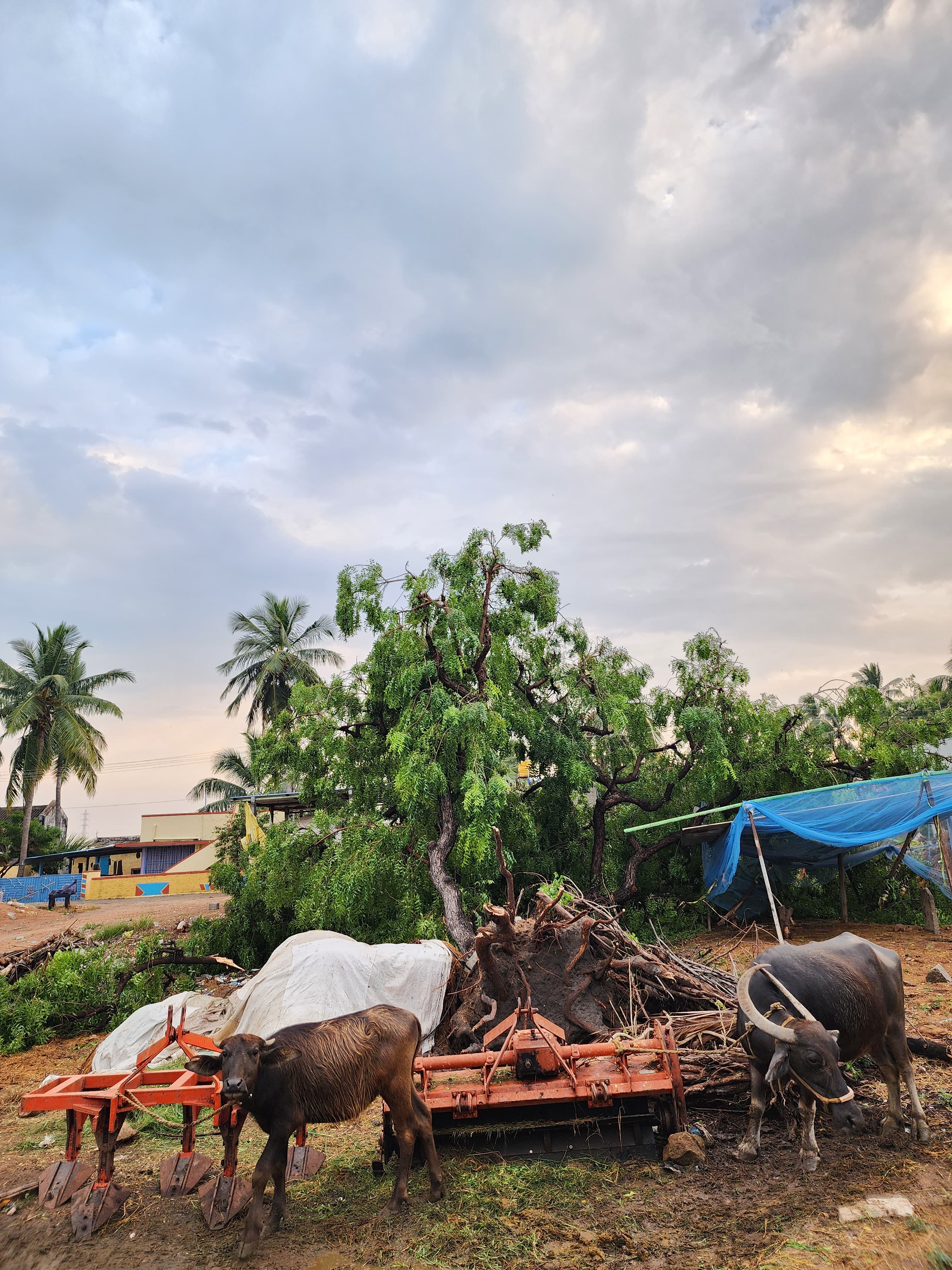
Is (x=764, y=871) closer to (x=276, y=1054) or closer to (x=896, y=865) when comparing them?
(x=896, y=865)

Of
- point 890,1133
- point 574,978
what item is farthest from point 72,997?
point 890,1133

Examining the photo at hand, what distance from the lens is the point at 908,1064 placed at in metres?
5.62

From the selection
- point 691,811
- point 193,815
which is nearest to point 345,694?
point 691,811

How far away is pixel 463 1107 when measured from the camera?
16.8 feet

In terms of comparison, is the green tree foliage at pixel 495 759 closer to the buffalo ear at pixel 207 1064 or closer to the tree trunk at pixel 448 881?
the tree trunk at pixel 448 881

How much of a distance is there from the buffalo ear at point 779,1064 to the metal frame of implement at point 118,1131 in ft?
10.1

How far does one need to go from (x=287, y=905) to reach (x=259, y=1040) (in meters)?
8.79

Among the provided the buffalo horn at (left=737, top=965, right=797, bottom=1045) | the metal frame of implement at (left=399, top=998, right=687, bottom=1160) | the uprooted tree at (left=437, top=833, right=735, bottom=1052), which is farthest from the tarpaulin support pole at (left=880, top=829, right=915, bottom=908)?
the metal frame of implement at (left=399, top=998, right=687, bottom=1160)

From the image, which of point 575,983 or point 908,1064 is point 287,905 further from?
point 908,1064

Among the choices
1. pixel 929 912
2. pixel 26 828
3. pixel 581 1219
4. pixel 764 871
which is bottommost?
pixel 929 912

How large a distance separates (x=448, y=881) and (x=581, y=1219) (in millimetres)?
7017

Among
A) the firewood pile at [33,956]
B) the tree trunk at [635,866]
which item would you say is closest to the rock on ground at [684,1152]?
the tree trunk at [635,866]

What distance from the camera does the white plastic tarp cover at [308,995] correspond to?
305 inches

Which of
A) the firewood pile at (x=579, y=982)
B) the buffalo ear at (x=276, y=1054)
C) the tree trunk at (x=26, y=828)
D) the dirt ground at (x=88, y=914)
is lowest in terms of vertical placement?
the dirt ground at (x=88, y=914)
